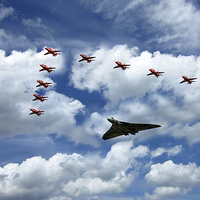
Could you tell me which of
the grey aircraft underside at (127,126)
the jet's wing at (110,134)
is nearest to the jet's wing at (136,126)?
the grey aircraft underside at (127,126)

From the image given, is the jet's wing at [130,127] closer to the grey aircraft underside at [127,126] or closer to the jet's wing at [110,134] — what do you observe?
the grey aircraft underside at [127,126]

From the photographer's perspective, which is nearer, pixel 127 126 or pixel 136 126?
pixel 127 126

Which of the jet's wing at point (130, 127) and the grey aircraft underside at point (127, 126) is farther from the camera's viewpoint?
the jet's wing at point (130, 127)

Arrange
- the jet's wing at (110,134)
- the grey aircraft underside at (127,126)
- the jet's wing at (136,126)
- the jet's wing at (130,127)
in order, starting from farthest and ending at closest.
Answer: the jet's wing at (110,134)
the jet's wing at (130,127)
the jet's wing at (136,126)
the grey aircraft underside at (127,126)

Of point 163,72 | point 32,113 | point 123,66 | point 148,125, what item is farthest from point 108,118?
point 32,113

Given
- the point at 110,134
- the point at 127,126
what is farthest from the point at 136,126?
the point at 110,134

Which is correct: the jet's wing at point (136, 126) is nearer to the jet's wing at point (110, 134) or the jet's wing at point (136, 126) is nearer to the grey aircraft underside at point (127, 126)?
the grey aircraft underside at point (127, 126)

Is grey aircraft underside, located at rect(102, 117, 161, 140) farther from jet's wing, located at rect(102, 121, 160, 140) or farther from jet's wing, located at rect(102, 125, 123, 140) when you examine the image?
jet's wing, located at rect(102, 125, 123, 140)

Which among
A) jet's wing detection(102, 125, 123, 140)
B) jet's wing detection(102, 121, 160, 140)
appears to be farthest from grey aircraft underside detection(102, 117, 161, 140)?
jet's wing detection(102, 125, 123, 140)

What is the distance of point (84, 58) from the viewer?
338 ft

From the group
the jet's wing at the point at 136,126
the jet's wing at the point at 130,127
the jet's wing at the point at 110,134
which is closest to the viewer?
the jet's wing at the point at 136,126

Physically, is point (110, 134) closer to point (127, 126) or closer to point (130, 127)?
point (130, 127)

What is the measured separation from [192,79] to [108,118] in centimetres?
5214

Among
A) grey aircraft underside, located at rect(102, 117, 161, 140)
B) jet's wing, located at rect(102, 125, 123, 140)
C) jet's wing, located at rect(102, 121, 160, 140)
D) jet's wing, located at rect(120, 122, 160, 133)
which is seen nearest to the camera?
grey aircraft underside, located at rect(102, 117, 161, 140)
